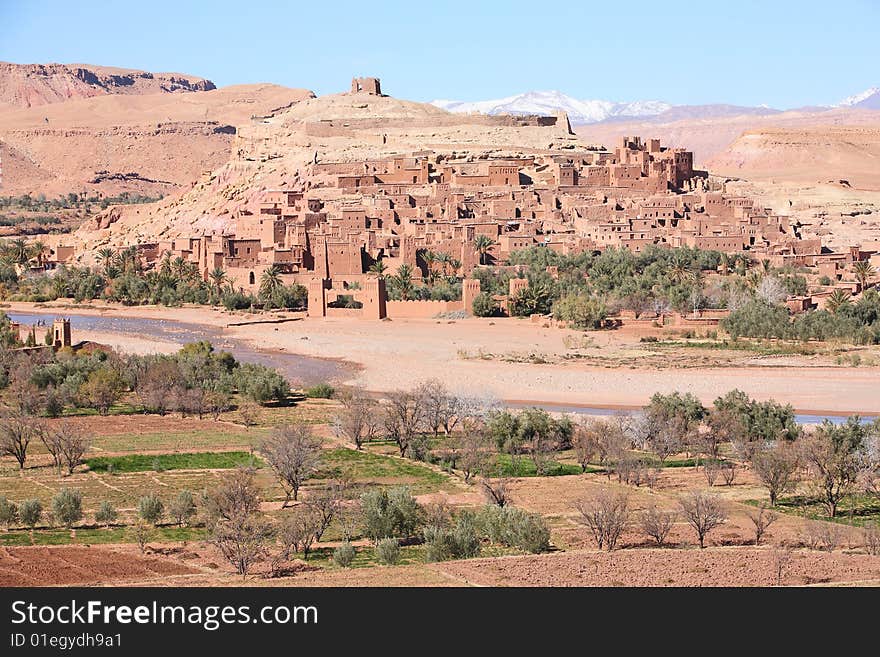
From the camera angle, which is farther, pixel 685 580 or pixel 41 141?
pixel 41 141

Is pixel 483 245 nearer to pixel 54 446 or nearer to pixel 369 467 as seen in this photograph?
pixel 369 467

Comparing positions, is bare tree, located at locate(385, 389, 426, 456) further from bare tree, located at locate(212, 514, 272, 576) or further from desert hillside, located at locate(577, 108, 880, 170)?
desert hillside, located at locate(577, 108, 880, 170)

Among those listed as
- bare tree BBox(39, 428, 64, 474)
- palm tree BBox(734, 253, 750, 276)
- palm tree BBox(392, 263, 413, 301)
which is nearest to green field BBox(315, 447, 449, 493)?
bare tree BBox(39, 428, 64, 474)

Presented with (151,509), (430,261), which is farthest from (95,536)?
(430,261)

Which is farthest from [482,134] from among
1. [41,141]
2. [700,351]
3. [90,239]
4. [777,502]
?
[41,141]

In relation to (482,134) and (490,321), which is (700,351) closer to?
(490,321)
